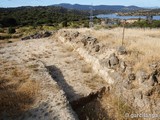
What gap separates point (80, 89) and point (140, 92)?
3.19 meters

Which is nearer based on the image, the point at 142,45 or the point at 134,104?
the point at 134,104

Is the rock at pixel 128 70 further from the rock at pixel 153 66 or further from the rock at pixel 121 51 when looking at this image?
the rock at pixel 121 51

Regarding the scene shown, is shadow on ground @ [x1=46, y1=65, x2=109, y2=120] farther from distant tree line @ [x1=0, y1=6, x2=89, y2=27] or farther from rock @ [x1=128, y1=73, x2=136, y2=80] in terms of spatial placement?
distant tree line @ [x1=0, y1=6, x2=89, y2=27]

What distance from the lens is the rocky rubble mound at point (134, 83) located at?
10.4m

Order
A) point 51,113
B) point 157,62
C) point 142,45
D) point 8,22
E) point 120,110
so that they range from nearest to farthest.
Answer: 1. point 51,113
2. point 120,110
3. point 157,62
4. point 142,45
5. point 8,22

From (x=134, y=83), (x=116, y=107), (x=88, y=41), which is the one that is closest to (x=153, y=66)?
(x=134, y=83)

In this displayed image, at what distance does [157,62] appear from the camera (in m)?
11.9

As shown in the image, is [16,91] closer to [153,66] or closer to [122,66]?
[122,66]

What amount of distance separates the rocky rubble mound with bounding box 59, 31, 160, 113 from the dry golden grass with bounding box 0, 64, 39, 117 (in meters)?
4.15

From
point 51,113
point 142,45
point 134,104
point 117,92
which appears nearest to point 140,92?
point 134,104

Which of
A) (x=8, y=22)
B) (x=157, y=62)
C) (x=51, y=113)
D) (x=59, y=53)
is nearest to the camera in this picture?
(x=51, y=113)

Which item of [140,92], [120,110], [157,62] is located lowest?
[120,110]

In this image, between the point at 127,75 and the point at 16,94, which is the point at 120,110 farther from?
the point at 16,94

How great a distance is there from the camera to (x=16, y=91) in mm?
11484
